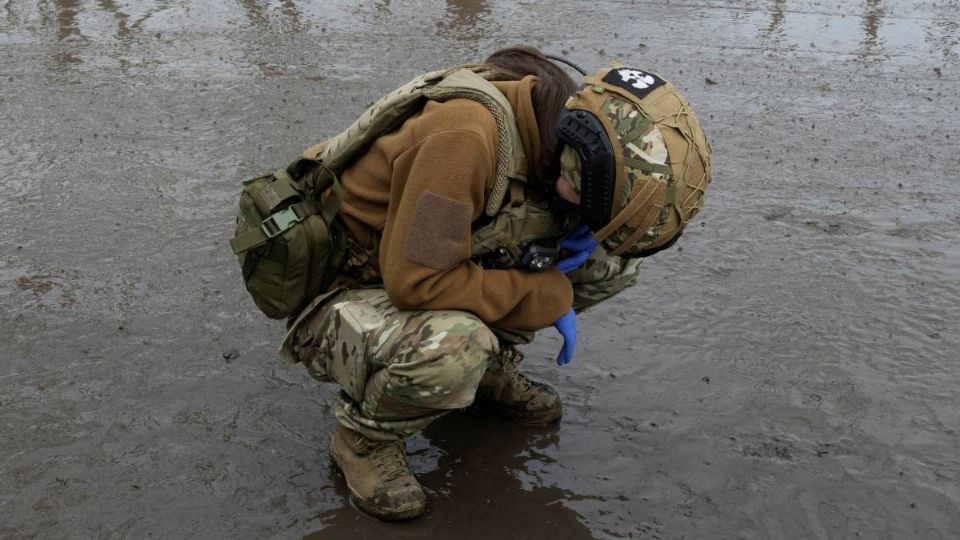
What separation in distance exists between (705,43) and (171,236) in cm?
475

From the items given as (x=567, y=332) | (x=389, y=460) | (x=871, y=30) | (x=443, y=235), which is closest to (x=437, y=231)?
(x=443, y=235)

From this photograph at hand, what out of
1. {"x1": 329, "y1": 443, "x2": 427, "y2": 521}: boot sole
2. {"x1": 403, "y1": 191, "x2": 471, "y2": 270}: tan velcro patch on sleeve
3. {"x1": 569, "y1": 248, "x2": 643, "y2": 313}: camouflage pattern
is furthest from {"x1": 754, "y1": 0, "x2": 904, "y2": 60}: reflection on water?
{"x1": 329, "y1": 443, "x2": 427, "y2": 521}: boot sole

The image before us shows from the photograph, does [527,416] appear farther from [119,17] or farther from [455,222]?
[119,17]

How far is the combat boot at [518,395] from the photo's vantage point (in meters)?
3.14

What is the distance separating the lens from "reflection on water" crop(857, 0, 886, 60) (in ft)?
24.0

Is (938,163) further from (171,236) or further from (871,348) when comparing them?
(171,236)

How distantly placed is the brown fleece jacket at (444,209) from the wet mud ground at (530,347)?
0.60 meters

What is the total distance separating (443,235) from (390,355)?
0.36 meters

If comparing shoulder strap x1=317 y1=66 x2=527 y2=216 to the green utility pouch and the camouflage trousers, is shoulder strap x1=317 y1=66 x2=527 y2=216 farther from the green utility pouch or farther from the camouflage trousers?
the camouflage trousers

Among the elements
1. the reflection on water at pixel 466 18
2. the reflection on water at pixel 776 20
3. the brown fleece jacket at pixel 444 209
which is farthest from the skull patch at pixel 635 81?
the reflection on water at pixel 776 20

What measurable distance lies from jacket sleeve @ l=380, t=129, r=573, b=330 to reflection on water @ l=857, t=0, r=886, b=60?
18.3 feet

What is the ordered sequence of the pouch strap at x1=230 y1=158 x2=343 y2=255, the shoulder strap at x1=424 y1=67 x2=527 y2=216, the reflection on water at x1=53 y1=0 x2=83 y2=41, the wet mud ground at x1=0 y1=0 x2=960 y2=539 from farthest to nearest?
the reflection on water at x1=53 y1=0 x2=83 y2=41, the wet mud ground at x1=0 y1=0 x2=960 y2=539, the pouch strap at x1=230 y1=158 x2=343 y2=255, the shoulder strap at x1=424 y1=67 x2=527 y2=216

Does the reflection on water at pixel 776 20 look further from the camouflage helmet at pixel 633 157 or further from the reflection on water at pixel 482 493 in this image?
the camouflage helmet at pixel 633 157

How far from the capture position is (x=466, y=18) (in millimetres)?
7914
